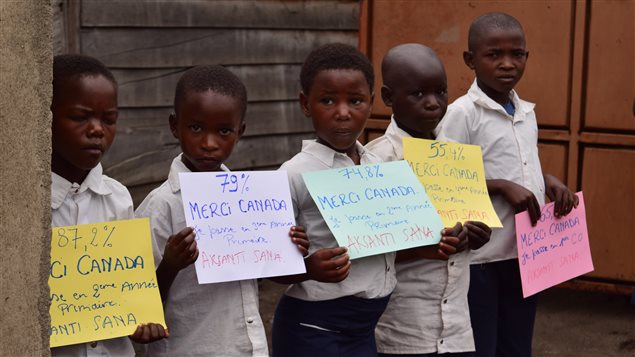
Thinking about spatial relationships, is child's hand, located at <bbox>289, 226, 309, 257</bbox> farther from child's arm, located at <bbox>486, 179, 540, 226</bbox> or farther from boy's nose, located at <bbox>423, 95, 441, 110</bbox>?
child's arm, located at <bbox>486, 179, 540, 226</bbox>

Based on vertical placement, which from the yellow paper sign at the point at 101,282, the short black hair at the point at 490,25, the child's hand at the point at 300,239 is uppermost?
the short black hair at the point at 490,25

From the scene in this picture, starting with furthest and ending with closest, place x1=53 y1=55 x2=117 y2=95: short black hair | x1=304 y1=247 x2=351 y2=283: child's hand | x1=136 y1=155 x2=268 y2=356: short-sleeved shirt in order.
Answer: x1=304 y1=247 x2=351 y2=283: child's hand
x1=136 y1=155 x2=268 y2=356: short-sleeved shirt
x1=53 y1=55 x2=117 y2=95: short black hair

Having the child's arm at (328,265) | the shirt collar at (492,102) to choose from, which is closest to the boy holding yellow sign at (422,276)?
the shirt collar at (492,102)

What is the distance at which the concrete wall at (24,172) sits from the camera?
216 centimetres

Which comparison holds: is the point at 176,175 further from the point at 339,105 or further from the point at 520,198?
the point at 520,198

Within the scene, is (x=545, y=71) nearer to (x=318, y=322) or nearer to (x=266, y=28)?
(x=266, y=28)

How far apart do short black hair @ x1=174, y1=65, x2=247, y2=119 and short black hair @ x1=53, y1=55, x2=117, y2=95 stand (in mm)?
255

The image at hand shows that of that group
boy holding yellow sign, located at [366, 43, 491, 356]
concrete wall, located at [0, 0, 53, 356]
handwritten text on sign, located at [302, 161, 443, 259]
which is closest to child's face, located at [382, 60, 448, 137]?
boy holding yellow sign, located at [366, 43, 491, 356]

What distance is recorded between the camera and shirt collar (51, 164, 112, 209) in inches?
108

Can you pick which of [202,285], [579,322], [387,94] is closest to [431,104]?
[387,94]

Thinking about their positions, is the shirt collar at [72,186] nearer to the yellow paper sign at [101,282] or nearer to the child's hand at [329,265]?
the yellow paper sign at [101,282]

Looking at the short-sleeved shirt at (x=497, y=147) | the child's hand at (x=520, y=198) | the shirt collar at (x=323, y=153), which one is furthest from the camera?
the short-sleeved shirt at (x=497, y=147)

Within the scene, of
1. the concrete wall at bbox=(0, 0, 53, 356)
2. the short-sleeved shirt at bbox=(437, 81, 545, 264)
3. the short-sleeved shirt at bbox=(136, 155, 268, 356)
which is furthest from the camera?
the short-sleeved shirt at bbox=(437, 81, 545, 264)

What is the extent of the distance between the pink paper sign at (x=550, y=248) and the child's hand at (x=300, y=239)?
1088 millimetres
